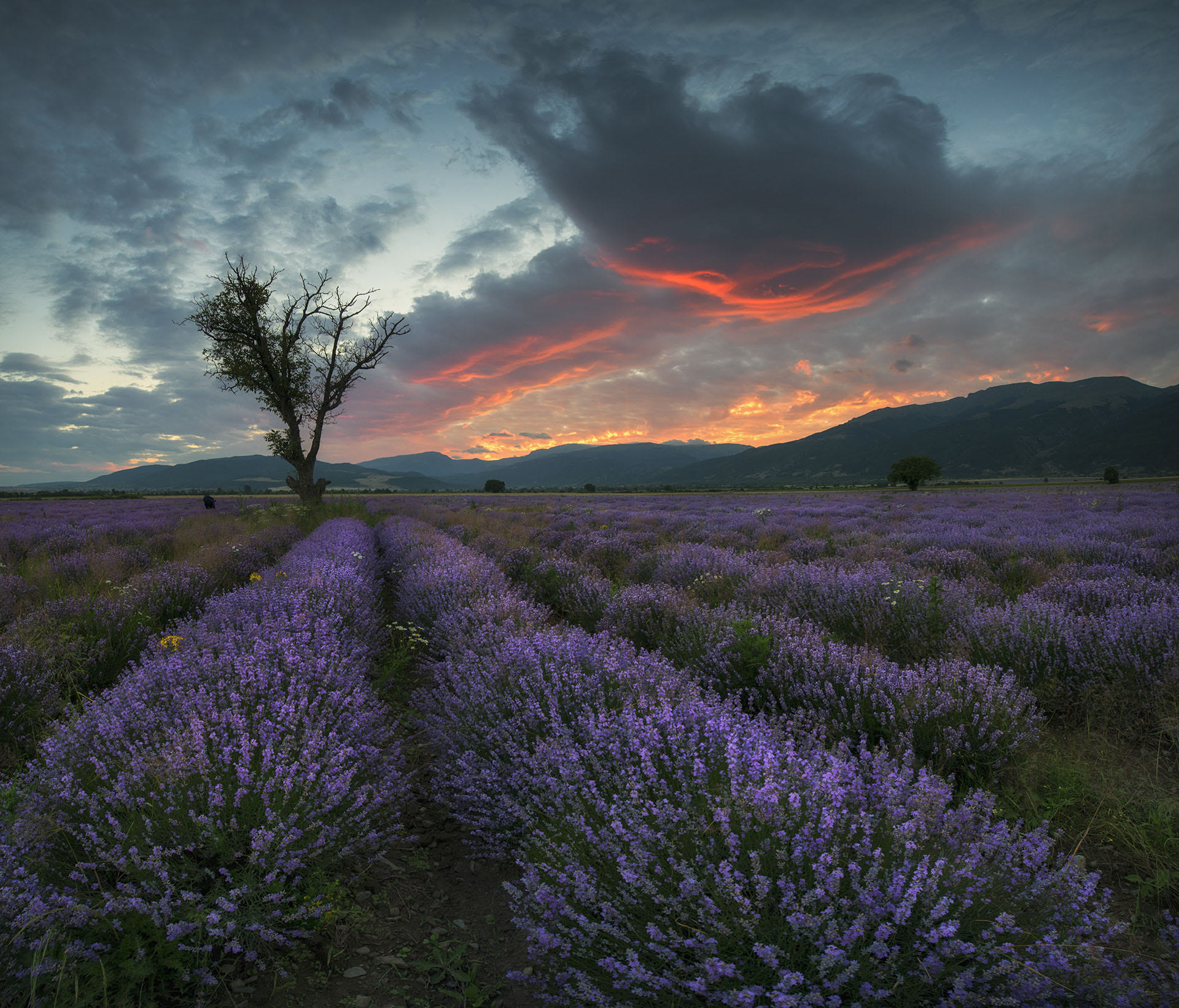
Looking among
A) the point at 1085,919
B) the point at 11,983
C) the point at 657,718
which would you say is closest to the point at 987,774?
the point at 1085,919

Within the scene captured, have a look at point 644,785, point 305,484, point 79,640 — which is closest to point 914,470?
point 305,484

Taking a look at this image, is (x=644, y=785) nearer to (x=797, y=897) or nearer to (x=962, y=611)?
(x=797, y=897)

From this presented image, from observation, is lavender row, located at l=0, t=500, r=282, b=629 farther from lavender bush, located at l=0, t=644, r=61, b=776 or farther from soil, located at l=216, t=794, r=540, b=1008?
soil, located at l=216, t=794, r=540, b=1008

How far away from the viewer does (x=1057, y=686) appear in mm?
3453

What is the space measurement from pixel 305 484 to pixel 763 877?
876 inches

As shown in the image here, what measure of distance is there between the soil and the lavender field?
0.23ft

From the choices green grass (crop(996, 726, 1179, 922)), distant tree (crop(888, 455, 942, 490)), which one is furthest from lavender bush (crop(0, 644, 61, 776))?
distant tree (crop(888, 455, 942, 490))

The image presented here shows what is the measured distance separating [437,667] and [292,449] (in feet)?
64.5

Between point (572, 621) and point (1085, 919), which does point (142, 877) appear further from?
point (572, 621)

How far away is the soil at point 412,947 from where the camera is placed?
1.89 metres

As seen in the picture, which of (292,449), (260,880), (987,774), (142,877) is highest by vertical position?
(292,449)

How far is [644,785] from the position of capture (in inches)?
77.2

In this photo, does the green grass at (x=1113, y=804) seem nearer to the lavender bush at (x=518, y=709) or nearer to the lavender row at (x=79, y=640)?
the lavender bush at (x=518, y=709)

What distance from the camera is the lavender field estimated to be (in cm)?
147
